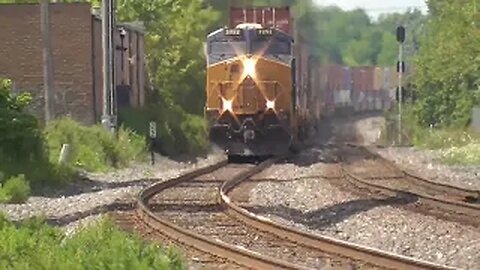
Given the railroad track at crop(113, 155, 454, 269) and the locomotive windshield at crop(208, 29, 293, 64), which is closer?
the railroad track at crop(113, 155, 454, 269)

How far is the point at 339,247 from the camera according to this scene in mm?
12008

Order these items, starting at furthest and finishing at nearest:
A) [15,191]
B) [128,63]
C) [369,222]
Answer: [128,63], [15,191], [369,222]

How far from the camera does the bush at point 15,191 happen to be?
19478 mm

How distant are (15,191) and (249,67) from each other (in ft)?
38.8

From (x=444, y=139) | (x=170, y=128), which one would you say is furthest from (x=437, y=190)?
(x=444, y=139)

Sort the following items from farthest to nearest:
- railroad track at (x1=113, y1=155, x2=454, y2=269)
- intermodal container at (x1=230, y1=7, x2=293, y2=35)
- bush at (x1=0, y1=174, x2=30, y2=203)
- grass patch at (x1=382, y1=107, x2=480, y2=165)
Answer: intermodal container at (x1=230, y1=7, x2=293, y2=35) → grass patch at (x1=382, y1=107, x2=480, y2=165) → bush at (x1=0, y1=174, x2=30, y2=203) → railroad track at (x1=113, y1=155, x2=454, y2=269)

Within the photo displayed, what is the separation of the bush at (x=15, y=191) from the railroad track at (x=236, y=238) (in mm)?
2206

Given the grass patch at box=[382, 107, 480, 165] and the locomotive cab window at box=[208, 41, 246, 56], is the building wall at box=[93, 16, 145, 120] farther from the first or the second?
the grass patch at box=[382, 107, 480, 165]

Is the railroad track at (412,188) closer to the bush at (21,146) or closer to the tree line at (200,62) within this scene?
the bush at (21,146)


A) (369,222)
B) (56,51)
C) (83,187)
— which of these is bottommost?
(83,187)

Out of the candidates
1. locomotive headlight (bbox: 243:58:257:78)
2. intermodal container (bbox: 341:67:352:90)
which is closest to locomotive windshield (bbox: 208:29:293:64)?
locomotive headlight (bbox: 243:58:257:78)

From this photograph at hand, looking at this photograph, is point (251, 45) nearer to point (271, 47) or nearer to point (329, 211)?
point (271, 47)

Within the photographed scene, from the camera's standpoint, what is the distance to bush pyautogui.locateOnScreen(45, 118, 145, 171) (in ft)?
94.8

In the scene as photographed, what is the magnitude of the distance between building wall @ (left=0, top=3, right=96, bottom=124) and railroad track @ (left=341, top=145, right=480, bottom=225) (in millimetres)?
11516
